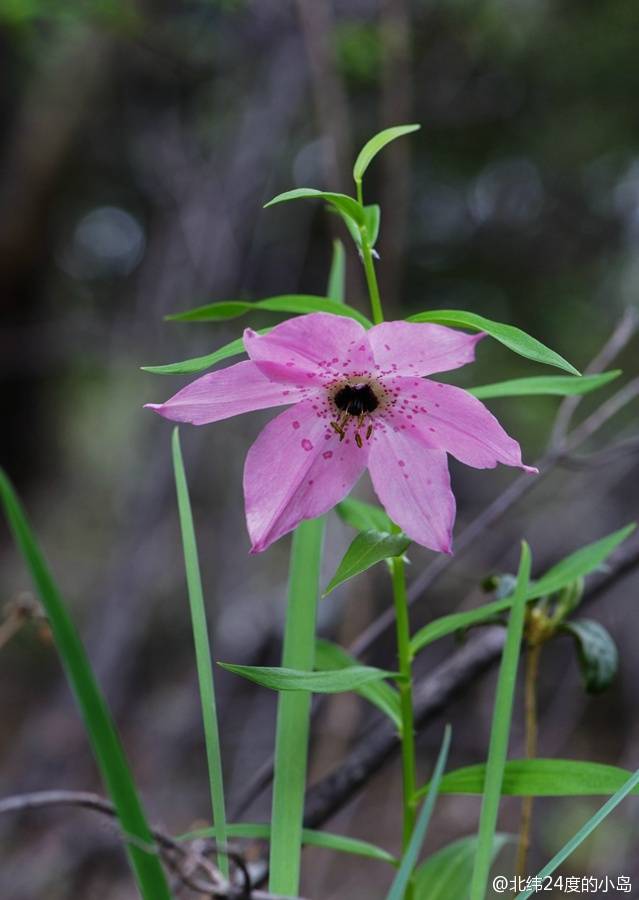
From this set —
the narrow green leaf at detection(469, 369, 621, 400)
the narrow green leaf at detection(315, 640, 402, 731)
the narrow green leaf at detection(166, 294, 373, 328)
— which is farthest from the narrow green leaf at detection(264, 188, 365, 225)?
the narrow green leaf at detection(315, 640, 402, 731)

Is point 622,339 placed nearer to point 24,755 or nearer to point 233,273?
point 233,273

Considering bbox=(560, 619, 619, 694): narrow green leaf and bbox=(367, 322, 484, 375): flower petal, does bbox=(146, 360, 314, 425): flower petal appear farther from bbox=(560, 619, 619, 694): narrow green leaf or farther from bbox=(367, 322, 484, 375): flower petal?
bbox=(560, 619, 619, 694): narrow green leaf

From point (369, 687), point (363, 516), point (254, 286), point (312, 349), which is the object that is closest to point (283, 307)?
point (312, 349)

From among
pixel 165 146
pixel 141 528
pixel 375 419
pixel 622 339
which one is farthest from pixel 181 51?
pixel 375 419

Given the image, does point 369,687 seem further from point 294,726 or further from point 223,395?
point 223,395

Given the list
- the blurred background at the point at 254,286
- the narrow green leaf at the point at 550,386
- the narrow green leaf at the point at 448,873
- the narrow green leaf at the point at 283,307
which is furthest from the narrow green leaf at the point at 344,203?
the blurred background at the point at 254,286

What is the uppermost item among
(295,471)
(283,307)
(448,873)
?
(283,307)
